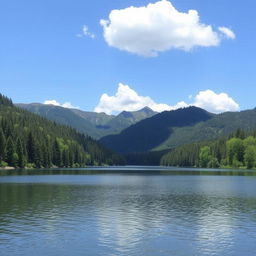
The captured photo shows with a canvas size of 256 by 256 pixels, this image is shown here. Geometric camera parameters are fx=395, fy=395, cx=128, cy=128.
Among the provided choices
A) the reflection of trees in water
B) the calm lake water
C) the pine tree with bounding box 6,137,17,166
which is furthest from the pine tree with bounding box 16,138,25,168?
the calm lake water

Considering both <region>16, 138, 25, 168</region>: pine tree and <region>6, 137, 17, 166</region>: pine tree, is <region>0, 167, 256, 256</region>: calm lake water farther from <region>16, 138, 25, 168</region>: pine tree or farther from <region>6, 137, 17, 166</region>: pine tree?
<region>16, 138, 25, 168</region>: pine tree

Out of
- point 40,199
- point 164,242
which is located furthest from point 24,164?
point 164,242

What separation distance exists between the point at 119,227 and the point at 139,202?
21.4 metres

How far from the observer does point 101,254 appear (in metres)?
29.5

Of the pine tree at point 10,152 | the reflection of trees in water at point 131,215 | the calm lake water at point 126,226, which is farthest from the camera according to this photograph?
the pine tree at point 10,152

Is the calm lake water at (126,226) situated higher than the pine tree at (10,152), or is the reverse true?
the pine tree at (10,152)

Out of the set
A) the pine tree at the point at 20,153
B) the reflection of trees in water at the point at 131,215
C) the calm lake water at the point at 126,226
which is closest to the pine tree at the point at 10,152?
the pine tree at the point at 20,153

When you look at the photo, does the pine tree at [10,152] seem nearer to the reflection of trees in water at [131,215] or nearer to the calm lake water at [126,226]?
the reflection of trees in water at [131,215]

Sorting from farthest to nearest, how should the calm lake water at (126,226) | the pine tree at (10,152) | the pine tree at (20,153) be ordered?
the pine tree at (20,153) < the pine tree at (10,152) < the calm lake water at (126,226)

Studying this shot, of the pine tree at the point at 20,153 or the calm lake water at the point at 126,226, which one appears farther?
the pine tree at the point at 20,153

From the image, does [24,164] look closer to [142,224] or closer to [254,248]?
[142,224]

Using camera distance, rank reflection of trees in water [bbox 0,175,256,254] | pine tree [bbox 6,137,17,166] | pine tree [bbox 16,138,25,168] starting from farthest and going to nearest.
→ pine tree [bbox 16,138,25,168] < pine tree [bbox 6,137,17,166] < reflection of trees in water [bbox 0,175,256,254]

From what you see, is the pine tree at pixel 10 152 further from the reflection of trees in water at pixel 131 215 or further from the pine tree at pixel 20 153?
the reflection of trees in water at pixel 131 215

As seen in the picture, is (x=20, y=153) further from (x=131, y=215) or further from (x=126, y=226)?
(x=126, y=226)
